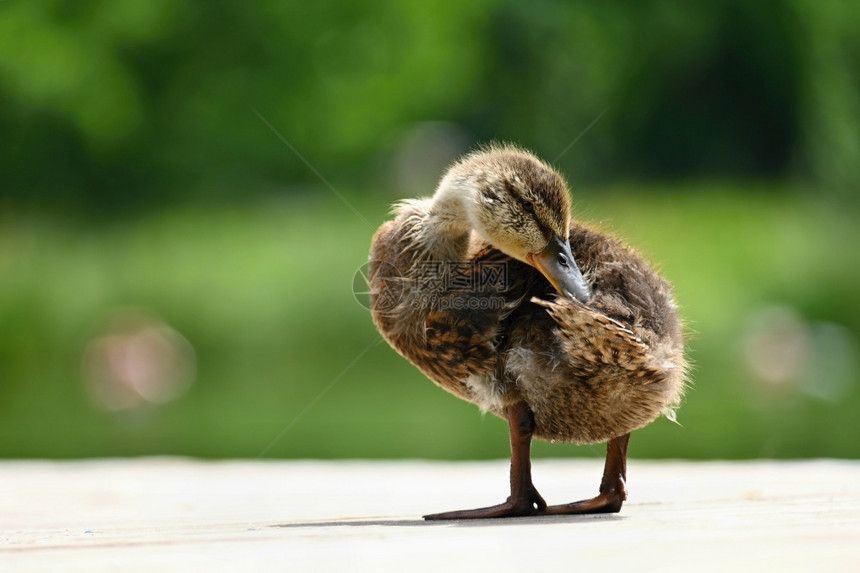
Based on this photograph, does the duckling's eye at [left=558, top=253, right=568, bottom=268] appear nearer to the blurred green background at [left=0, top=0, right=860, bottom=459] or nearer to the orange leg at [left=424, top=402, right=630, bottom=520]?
the orange leg at [left=424, top=402, right=630, bottom=520]

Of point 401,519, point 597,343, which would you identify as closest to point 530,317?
point 597,343

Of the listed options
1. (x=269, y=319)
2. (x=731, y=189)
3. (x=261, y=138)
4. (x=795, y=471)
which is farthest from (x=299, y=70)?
(x=795, y=471)

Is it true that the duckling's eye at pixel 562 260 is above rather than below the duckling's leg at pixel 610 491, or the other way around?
above

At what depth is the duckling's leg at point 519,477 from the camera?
3463mm

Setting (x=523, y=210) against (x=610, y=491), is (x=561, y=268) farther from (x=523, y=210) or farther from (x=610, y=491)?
(x=610, y=491)

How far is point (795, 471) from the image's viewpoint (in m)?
4.58

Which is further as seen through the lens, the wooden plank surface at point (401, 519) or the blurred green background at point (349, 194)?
the blurred green background at point (349, 194)

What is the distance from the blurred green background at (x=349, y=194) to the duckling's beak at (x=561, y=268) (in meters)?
3.58

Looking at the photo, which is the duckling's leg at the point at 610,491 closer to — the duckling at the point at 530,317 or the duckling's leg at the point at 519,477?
the duckling at the point at 530,317

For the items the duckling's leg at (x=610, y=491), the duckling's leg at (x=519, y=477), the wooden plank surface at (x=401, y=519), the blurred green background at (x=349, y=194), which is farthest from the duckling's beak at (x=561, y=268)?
the blurred green background at (x=349, y=194)

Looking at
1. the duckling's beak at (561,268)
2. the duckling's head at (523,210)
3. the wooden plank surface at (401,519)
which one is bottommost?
the wooden plank surface at (401,519)

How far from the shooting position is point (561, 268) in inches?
137

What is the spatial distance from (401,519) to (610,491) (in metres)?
0.60

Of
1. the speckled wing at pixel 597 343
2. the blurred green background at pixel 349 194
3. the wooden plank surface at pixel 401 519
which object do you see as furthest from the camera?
the blurred green background at pixel 349 194
